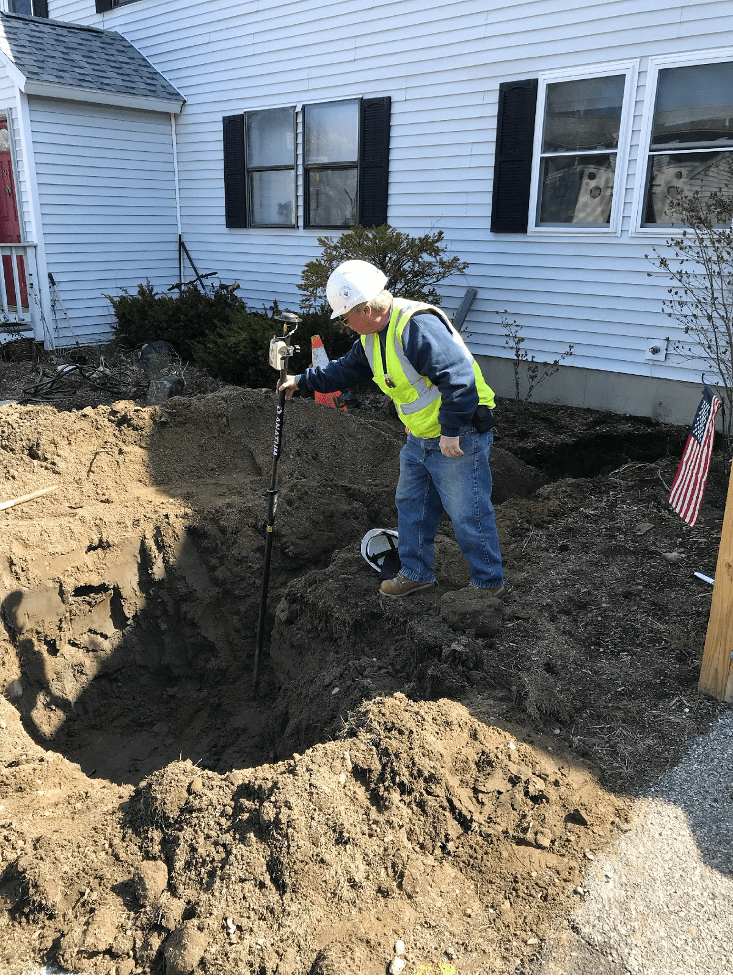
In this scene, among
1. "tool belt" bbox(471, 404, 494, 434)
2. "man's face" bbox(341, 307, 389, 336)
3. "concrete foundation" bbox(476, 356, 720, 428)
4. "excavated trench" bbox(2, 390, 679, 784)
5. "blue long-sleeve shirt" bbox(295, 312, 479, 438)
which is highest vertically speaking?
"man's face" bbox(341, 307, 389, 336)

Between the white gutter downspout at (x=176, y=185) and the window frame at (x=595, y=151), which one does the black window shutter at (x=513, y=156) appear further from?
the white gutter downspout at (x=176, y=185)

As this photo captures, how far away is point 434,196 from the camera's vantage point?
9234 mm

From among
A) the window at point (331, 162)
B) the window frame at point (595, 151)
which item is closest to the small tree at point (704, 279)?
the window frame at point (595, 151)

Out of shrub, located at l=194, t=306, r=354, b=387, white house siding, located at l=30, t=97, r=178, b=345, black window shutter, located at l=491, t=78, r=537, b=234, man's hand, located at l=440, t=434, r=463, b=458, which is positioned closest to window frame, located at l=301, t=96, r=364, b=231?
shrub, located at l=194, t=306, r=354, b=387

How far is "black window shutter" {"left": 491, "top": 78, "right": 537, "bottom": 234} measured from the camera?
26.9ft

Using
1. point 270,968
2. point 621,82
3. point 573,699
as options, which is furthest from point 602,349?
point 270,968

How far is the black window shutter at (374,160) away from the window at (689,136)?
3441 millimetres

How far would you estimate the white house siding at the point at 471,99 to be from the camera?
25.0 ft

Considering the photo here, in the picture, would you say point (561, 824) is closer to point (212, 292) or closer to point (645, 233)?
point (645, 233)

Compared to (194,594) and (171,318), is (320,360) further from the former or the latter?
(171,318)

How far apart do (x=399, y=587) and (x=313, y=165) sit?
7.88 m

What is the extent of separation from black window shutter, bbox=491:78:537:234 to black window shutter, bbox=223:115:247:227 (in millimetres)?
4541

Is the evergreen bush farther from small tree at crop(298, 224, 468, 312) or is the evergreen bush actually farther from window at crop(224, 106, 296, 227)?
window at crop(224, 106, 296, 227)

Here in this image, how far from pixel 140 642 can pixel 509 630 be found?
7.87ft
